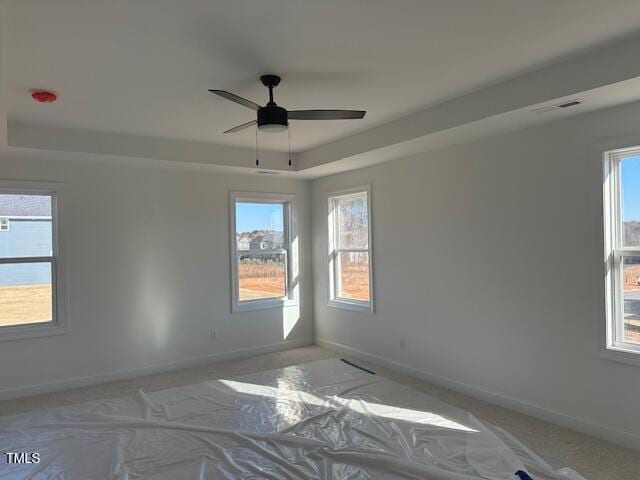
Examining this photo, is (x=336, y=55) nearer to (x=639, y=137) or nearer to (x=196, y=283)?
(x=639, y=137)

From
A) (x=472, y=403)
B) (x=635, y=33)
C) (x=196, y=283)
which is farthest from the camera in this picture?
(x=196, y=283)

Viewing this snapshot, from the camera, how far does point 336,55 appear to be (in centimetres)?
272

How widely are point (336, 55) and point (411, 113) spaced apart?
140cm

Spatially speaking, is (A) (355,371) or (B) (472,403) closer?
(B) (472,403)

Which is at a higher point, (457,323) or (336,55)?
(336,55)

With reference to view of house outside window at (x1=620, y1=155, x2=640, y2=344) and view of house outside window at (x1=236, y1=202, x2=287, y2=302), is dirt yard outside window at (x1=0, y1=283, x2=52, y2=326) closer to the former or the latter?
view of house outside window at (x1=236, y1=202, x2=287, y2=302)

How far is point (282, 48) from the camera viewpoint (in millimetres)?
2594

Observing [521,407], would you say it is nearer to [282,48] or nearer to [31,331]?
[282,48]

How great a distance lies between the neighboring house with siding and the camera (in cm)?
434

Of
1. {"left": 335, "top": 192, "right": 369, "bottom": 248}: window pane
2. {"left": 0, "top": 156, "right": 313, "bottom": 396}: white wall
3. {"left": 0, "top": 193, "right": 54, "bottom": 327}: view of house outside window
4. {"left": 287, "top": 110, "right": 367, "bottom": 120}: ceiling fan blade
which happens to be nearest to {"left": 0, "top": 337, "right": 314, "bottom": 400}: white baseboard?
{"left": 0, "top": 156, "right": 313, "bottom": 396}: white wall

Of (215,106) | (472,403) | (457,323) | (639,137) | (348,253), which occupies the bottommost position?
(472,403)

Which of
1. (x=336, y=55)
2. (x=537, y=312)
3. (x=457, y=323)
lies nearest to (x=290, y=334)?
(x=457, y=323)

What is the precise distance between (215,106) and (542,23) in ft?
7.93

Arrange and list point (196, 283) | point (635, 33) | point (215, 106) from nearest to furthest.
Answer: point (635, 33)
point (215, 106)
point (196, 283)
